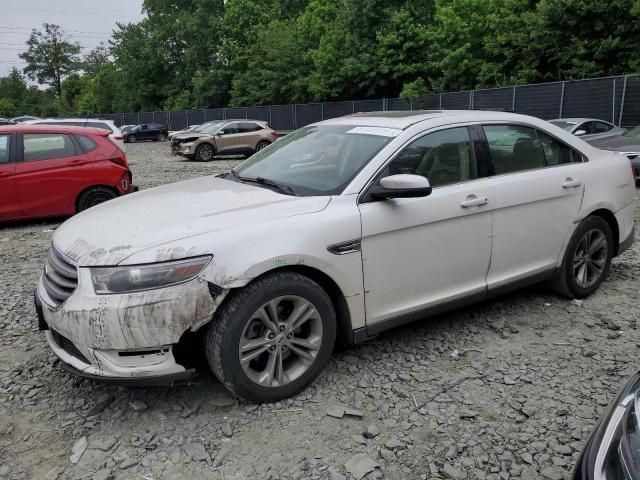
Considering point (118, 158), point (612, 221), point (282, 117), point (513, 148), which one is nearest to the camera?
point (513, 148)

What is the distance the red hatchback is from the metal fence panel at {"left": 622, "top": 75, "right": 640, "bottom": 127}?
17230mm

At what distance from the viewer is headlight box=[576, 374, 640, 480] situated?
1.66m

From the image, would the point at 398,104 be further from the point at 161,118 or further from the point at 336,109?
the point at 161,118

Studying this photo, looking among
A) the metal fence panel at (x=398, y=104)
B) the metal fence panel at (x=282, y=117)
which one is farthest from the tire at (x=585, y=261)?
the metal fence panel at (x=282, y=117)

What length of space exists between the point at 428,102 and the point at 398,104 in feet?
6.38

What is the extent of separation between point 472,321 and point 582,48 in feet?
70.4

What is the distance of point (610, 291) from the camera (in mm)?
4855

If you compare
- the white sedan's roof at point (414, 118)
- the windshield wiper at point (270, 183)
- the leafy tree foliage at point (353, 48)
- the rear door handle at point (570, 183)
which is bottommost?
the rear door handle at point (570, 183)

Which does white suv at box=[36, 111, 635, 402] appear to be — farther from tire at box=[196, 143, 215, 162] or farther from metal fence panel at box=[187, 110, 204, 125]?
metal fence panel at box=[187, 110, 204, 125]

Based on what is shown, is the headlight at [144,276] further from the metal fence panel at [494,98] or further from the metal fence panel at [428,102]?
the metal fence panel at [428,102]

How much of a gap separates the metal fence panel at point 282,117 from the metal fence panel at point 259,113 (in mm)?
573

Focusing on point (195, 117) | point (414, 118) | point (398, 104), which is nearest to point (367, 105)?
point (398, 104)

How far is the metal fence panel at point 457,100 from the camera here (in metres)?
24.8

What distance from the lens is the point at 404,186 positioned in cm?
327
